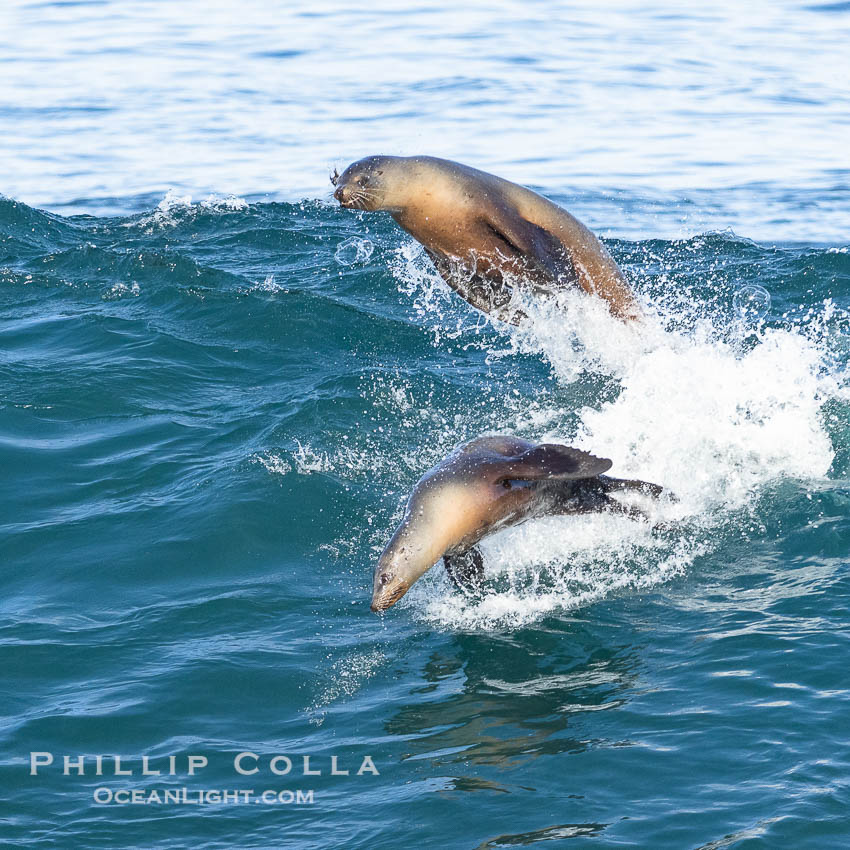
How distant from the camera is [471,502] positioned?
8500mm

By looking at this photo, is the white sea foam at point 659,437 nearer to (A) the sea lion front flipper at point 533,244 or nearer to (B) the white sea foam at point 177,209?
(A) the sea lion front flipper at point 533,244

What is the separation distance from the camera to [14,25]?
3428 centimetres

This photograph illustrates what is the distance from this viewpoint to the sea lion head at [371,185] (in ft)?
34.5

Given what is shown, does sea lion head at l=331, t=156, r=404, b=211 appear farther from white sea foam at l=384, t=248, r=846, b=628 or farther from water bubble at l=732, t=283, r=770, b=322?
water bubble at l=732, t=283, r=770, b=322

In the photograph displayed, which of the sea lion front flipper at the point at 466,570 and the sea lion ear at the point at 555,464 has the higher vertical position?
the sea lion ear at the point at 555,464

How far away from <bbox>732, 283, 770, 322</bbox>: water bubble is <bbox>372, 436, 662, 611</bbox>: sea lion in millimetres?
5063

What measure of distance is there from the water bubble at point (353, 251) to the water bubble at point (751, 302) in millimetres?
4150

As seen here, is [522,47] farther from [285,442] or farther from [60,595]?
[60,595]

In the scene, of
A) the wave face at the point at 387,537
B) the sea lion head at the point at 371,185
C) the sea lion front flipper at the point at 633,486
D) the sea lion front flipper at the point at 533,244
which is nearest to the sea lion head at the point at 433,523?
the wave face at the point at 387,537

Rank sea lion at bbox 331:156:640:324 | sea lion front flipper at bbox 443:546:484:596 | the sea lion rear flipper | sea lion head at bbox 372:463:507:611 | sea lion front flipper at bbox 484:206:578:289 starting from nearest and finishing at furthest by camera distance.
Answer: sea lion head at bbox 372:463:507:611, sea lion front flipper at bbox 443:546:484:596, the sea lion rear flipper, sea lion at bbox 331:156:640:324, sea lion front flipper at bbox 484:206:578:289

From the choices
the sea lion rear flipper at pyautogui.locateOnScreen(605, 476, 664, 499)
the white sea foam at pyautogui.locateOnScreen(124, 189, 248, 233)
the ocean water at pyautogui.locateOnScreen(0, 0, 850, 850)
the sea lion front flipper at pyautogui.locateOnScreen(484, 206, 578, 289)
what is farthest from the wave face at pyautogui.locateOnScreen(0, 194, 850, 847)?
the white sea foam at pyautogui.locateOnScreen(124, 189, 248, 233)

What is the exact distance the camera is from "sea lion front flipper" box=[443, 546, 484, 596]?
874cm

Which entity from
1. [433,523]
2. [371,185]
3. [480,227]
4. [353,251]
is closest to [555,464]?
[433,523]

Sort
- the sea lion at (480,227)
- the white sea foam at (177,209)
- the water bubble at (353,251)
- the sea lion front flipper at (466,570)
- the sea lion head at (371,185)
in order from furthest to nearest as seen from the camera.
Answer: the white sea foam at (177,209) < the water bubble at (353,251) < the sea lion at (480,227) < the sea lion head at (371,185) < the sea lion front flipper at (466,570)
